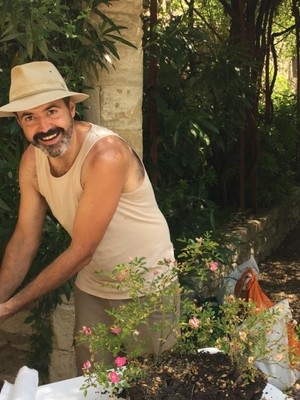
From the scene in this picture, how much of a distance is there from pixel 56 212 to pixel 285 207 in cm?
513

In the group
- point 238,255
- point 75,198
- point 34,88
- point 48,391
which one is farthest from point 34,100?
point 238,255

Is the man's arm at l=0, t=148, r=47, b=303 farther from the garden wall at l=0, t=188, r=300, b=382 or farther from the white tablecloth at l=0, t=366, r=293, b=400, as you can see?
the garden wall at l=0, t=188, r=300, b=382

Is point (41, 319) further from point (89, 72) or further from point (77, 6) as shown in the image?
point (77, 6)

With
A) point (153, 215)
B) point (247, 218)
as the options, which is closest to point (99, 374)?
point (153, 215)

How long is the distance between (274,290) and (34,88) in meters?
3.92

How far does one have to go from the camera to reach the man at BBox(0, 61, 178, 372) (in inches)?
81.7

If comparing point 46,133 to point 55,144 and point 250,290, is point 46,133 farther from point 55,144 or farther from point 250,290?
point 250,290

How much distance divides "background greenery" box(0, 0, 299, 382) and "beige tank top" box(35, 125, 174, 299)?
0.78m

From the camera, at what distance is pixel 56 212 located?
2367 millimetres

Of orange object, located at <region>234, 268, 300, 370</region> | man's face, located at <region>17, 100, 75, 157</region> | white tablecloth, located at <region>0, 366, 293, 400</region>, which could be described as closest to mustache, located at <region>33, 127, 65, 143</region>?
man's face, located at <region>17, 100, 75, 157</region>

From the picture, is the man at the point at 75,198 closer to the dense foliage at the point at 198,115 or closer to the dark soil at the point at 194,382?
the dark soil at the point at 194,382

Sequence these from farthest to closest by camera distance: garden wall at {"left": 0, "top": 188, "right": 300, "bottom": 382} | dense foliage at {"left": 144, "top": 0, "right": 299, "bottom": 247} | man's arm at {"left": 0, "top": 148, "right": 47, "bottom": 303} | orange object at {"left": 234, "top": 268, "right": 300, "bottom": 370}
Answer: dense foliage at {"left": 144, "top": 0, "right": 299, "bottom": 247} → orange object at {"left": 234, "top": 268, "right": 300, "bottom": 370} → garden wall at {"left": 0, "top": 188, "right": 300, "bottom": 382} → man's arm at {"left": 0, "top": 148, "right": 47, "bottom": 303}

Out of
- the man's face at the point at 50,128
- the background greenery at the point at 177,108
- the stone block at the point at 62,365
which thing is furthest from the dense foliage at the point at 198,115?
the man's face at the point at 50,128

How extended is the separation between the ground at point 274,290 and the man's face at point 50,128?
2.45 ft
